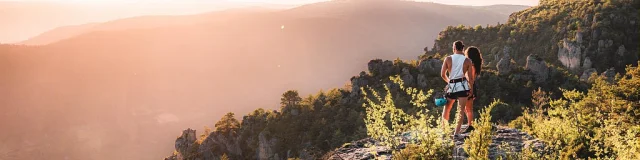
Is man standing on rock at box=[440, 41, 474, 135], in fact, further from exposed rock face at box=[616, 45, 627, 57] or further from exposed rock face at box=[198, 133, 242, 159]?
exposed rock face at box=[616, 45, 627, 57]

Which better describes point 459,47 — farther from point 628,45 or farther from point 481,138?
point 628,45

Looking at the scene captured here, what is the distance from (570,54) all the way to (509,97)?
134 ft

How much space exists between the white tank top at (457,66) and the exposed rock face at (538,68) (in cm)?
6423

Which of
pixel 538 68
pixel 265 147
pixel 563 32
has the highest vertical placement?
pixel 563 32

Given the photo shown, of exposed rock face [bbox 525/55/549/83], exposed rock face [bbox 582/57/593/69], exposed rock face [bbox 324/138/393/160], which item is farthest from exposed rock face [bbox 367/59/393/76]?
exposed rock face [bbox 324/138/393/160]

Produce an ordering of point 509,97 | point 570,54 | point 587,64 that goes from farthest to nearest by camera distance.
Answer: point 570,54, point 587,64, point 509,97

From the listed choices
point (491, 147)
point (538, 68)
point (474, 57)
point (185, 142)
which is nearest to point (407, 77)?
point (538, 68)

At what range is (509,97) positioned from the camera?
63094 millimetres

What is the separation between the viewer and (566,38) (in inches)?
3720

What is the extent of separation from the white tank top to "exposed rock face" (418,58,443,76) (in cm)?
6056

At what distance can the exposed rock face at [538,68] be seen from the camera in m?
64.8

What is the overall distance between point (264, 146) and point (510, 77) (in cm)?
4069

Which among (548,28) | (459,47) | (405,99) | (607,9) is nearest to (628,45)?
(607,9)

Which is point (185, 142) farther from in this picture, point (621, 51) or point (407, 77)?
point (621, 51)
